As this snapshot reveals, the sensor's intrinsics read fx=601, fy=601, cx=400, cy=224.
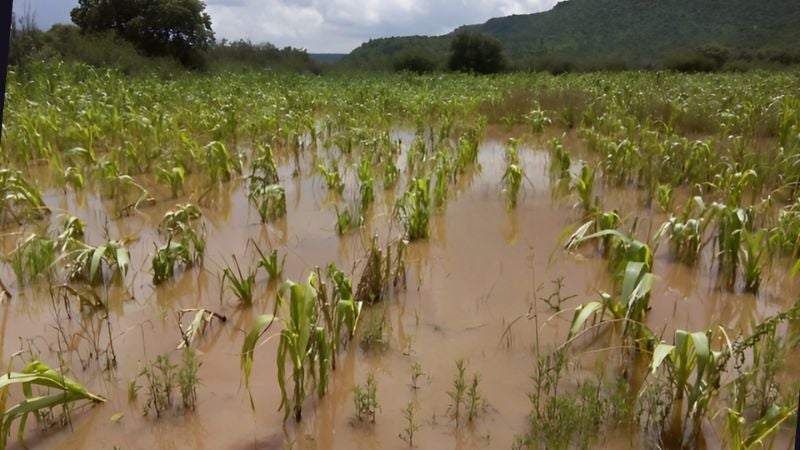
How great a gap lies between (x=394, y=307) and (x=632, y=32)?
29.8 meters

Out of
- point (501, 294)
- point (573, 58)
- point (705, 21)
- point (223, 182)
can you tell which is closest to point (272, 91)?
point (223, 182)

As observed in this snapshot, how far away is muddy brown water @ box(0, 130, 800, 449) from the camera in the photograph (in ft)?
7.39

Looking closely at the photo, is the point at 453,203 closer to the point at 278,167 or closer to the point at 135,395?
the point at 278,167

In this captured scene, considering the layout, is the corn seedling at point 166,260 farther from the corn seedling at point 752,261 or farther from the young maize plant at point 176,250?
the corn seedling at point 752,261

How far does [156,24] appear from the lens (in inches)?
437

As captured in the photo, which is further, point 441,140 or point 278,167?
point 441,140

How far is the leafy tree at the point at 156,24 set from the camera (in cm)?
1008

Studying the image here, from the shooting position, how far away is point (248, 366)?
2217 mm

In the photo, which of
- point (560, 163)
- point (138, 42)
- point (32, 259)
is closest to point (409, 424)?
point (32, 259)

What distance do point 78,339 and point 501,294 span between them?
2178mm

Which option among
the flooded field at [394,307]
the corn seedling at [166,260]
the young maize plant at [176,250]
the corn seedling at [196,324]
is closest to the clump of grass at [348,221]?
the flooded field at [394,307]

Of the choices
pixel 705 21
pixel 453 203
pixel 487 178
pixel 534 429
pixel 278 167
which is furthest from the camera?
pixel 705 21

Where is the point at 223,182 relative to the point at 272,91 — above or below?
below

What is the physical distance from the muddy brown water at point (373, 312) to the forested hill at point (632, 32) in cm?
1783
